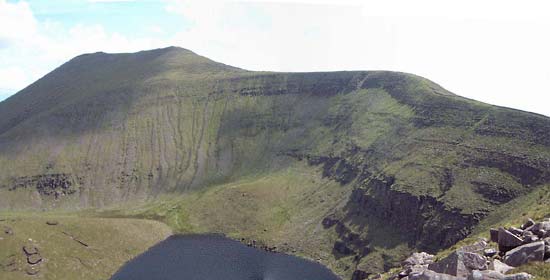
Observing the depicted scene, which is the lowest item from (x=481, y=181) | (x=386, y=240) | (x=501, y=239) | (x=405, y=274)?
(x=386, y=240)

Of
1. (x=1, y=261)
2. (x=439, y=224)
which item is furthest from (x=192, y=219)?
(x=439, y=224)

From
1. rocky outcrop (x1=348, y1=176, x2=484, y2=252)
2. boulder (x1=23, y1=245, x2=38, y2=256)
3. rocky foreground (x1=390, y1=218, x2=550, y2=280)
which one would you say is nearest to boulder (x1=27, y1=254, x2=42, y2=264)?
boulder (x1=23, y1=245, x2=38, y2=256)

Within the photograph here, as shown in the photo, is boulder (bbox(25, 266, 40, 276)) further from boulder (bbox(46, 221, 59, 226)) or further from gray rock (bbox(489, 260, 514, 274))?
gray rock (bbox(489, 260, 514, 274))

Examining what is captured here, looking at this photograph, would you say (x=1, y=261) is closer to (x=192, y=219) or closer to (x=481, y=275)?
(x=192, y=219)

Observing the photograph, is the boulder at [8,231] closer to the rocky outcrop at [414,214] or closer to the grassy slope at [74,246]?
the grassy slope at [74,246]

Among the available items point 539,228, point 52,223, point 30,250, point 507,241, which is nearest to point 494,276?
point 507,241

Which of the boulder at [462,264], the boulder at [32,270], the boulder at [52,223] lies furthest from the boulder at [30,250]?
the boulder at [462,264]
